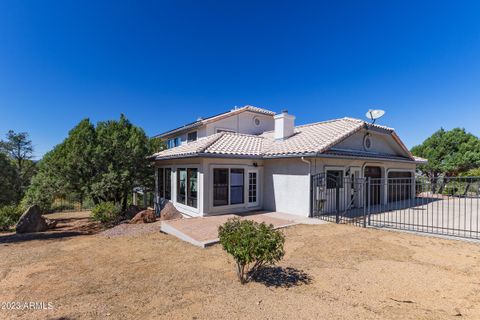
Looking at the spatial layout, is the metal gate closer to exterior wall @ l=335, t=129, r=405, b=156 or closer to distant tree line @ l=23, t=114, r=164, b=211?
exterior wall @ l=335, t=129, r=405, b=156

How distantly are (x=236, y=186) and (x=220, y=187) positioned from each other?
105cm

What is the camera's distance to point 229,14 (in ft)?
54.0

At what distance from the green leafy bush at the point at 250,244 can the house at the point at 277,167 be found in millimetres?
6754

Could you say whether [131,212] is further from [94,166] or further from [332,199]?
[332,199]

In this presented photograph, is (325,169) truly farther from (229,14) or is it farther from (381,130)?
(229,14)

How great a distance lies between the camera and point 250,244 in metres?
4.48

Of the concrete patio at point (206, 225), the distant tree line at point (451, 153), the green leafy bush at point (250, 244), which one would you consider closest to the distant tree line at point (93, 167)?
the concrete patio at point (206, 225)

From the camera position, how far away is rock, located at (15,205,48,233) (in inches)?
460

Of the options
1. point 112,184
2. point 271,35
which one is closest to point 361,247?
point 112,184

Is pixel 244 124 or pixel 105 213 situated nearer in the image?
pixel 105 213

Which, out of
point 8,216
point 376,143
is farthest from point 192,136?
point 376,143

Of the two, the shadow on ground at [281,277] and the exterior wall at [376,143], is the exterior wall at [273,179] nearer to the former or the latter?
the exterior wall at [376,143]

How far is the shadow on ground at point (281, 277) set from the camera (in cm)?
479

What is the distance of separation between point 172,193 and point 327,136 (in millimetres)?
10193
